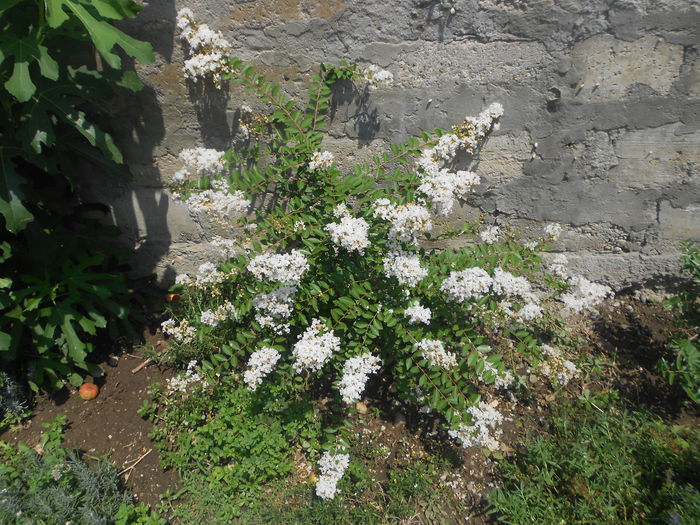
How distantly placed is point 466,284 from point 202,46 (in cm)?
187

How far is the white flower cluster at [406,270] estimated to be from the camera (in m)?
1.89

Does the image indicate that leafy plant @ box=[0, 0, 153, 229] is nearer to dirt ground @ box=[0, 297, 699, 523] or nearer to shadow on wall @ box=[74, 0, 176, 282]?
shadow on wall @ box=[74, 0, 176, 282]

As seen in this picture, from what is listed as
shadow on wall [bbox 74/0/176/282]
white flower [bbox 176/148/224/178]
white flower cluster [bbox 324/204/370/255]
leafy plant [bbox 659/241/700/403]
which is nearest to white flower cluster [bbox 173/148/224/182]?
white flower [bbox 176/148/224/178]

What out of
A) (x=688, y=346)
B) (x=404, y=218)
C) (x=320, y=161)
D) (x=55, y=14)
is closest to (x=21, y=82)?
(x=55, y=14)

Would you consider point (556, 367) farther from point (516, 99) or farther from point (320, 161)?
point (320, 161)

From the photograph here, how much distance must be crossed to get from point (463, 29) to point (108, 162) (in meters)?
2.12

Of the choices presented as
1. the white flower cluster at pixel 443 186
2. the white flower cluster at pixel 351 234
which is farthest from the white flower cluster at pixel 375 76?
the white flower cluster at pixel 351 234

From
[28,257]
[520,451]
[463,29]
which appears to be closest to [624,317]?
[520,451]

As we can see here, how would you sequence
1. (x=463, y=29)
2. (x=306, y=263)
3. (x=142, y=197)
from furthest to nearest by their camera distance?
(x=142, y=197) → (x=463, y=29) → (x=306, y=263)

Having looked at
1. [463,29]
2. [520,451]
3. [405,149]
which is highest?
[463,29]

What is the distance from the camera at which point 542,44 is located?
2.20 m

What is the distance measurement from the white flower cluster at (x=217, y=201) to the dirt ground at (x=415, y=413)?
129 cm

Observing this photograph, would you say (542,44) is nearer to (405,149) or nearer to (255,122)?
(405,149)

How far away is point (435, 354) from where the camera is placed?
1943mm
